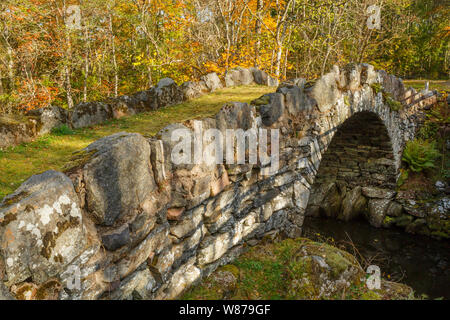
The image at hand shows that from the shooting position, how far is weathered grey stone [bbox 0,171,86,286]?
189 centimetres

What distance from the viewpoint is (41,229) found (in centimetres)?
205

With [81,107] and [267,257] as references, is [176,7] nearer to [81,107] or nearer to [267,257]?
[81,107]

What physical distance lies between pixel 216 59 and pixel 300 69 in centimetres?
700

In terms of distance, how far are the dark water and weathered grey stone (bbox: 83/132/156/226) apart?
590 cm

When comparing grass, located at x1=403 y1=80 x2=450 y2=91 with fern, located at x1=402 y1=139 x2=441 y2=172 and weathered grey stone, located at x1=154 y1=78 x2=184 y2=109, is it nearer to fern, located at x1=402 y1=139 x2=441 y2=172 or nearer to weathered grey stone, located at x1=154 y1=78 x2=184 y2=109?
fern, located at x1=402 y1=139 x2=441 y2=172

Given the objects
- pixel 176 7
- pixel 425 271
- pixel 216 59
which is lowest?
pixel 425 271

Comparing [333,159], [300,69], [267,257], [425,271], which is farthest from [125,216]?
[300,69]

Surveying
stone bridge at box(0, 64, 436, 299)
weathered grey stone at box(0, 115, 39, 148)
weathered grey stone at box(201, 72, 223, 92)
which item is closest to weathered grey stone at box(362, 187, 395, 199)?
stone bridge at box(0, 64, 436, 299)

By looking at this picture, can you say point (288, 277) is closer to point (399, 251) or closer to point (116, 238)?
point (116, 238)

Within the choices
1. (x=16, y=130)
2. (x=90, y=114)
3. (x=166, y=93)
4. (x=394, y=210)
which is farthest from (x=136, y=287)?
(x=394, y=210)

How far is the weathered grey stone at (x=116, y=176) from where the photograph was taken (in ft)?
8.00

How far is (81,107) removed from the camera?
5.08m

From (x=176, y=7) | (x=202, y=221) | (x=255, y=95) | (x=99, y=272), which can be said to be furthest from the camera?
(x=176, y=7)

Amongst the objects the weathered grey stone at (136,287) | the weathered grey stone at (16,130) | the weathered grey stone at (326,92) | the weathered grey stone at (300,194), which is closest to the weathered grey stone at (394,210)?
the weathered grey stone at (326,92)
